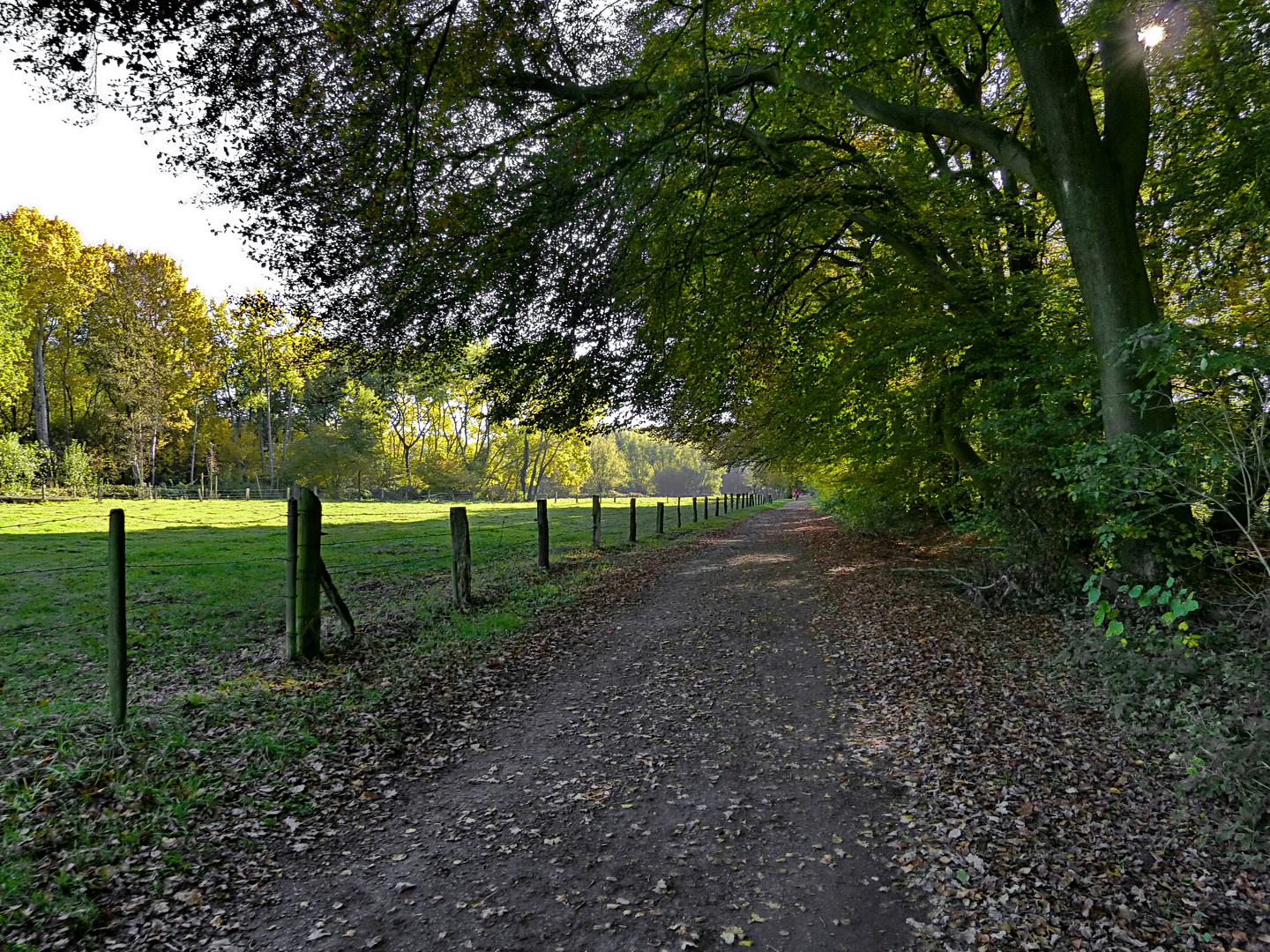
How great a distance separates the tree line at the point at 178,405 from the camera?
31.3 meters

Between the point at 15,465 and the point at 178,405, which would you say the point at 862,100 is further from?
the point at 178,405

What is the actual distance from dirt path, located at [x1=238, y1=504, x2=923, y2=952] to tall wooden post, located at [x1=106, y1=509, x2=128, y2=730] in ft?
6.62

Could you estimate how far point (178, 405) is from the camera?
41.8 meters

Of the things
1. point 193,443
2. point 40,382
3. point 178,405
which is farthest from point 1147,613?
point 193,443

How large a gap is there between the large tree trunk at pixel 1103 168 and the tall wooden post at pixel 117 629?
29.8ft

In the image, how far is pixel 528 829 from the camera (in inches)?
138

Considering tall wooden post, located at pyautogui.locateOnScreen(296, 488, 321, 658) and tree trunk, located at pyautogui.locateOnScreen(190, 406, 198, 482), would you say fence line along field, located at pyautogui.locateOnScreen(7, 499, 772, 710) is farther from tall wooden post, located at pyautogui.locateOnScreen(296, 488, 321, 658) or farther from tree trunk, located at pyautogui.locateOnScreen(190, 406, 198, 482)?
tree trunk, located at pyautogui.locateOnScreen(190, 406, 198, 482)

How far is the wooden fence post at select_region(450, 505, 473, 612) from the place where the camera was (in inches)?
336

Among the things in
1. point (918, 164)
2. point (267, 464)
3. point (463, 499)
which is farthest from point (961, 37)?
point (267, 464)

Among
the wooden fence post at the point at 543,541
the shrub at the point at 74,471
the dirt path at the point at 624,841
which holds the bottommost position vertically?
the dirt path at the point at 624,841

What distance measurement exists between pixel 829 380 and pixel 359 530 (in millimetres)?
17006

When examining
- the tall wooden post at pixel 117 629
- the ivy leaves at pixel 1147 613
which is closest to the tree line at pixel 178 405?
the tall wooden post at pixel 117 629

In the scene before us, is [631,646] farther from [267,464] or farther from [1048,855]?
[267,464]

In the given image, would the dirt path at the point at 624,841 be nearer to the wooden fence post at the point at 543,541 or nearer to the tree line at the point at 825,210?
the tree line at the point at 825,210
